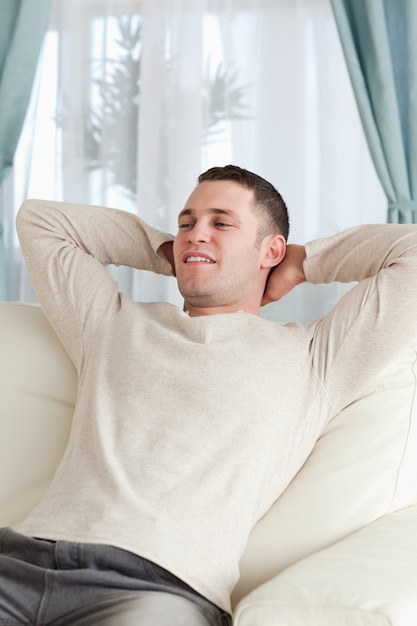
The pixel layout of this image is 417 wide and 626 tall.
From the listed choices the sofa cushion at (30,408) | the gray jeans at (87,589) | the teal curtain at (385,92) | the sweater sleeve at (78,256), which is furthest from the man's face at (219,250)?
the teal curtain at (385,92)

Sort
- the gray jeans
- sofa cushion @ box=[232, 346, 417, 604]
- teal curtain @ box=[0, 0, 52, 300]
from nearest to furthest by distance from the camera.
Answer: the gray jeans → sofa cushion @ box=[232, 346, 417, 604] → teal curtain @ box=[0, 0, 52, 300]

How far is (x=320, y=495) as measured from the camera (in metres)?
1.81

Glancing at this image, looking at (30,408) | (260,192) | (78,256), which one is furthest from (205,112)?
(30,408)

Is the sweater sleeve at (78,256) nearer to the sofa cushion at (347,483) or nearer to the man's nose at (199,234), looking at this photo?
the man's nose at (199,234)

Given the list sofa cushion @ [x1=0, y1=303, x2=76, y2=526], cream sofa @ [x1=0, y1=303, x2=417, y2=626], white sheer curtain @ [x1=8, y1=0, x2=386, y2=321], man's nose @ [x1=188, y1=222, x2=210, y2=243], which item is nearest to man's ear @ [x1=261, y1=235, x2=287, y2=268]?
man's nose @ [x1=188, y1=222, x2=210, y2=243]

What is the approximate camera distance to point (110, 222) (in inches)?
88.3

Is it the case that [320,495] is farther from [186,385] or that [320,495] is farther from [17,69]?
[17,69]

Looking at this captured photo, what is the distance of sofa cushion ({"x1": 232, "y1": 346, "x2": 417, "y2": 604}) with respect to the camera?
1.75 meters

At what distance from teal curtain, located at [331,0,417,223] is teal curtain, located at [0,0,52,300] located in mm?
1103

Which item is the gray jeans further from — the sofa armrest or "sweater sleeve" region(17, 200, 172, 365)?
"sweater sleeve" region(17, 200, 172, 365)

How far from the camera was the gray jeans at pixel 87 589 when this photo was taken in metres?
1.50

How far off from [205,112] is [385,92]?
25.4 inches

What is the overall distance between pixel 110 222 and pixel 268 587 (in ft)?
3.65

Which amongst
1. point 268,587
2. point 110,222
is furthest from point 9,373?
point 268,587
